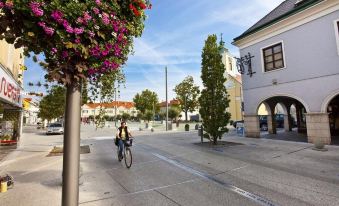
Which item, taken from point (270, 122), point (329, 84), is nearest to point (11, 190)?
point (329, 84)

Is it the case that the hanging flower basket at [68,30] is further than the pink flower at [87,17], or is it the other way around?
the pink flower at [87,17]

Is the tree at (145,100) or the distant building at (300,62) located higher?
the tree at (145,100)

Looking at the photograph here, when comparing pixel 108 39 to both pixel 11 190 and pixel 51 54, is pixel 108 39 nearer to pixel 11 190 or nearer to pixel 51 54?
pixel 51 54

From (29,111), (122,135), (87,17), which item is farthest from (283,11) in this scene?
(29,111)

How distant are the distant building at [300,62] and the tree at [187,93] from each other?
40727 mm

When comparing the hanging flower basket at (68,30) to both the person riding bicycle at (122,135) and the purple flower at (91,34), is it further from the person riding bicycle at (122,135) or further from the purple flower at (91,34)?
the person riding bicycle at (122,135)

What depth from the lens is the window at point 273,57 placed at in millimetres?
15299

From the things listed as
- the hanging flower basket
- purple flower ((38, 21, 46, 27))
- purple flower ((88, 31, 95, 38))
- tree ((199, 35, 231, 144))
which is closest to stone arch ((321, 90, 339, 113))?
tree ((199, 35, 231, 144))

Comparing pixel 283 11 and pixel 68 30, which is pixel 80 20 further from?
pixel 283 11

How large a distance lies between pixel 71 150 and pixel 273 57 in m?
16.2

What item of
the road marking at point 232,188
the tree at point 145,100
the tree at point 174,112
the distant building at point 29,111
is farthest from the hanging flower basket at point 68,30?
the tree at point 145,100

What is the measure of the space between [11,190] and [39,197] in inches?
49.8

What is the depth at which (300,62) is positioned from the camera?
46.0 feet

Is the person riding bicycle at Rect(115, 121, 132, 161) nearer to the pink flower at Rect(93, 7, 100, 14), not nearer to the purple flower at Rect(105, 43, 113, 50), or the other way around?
the purple flower at Rect(105, 43, 113, 50)
